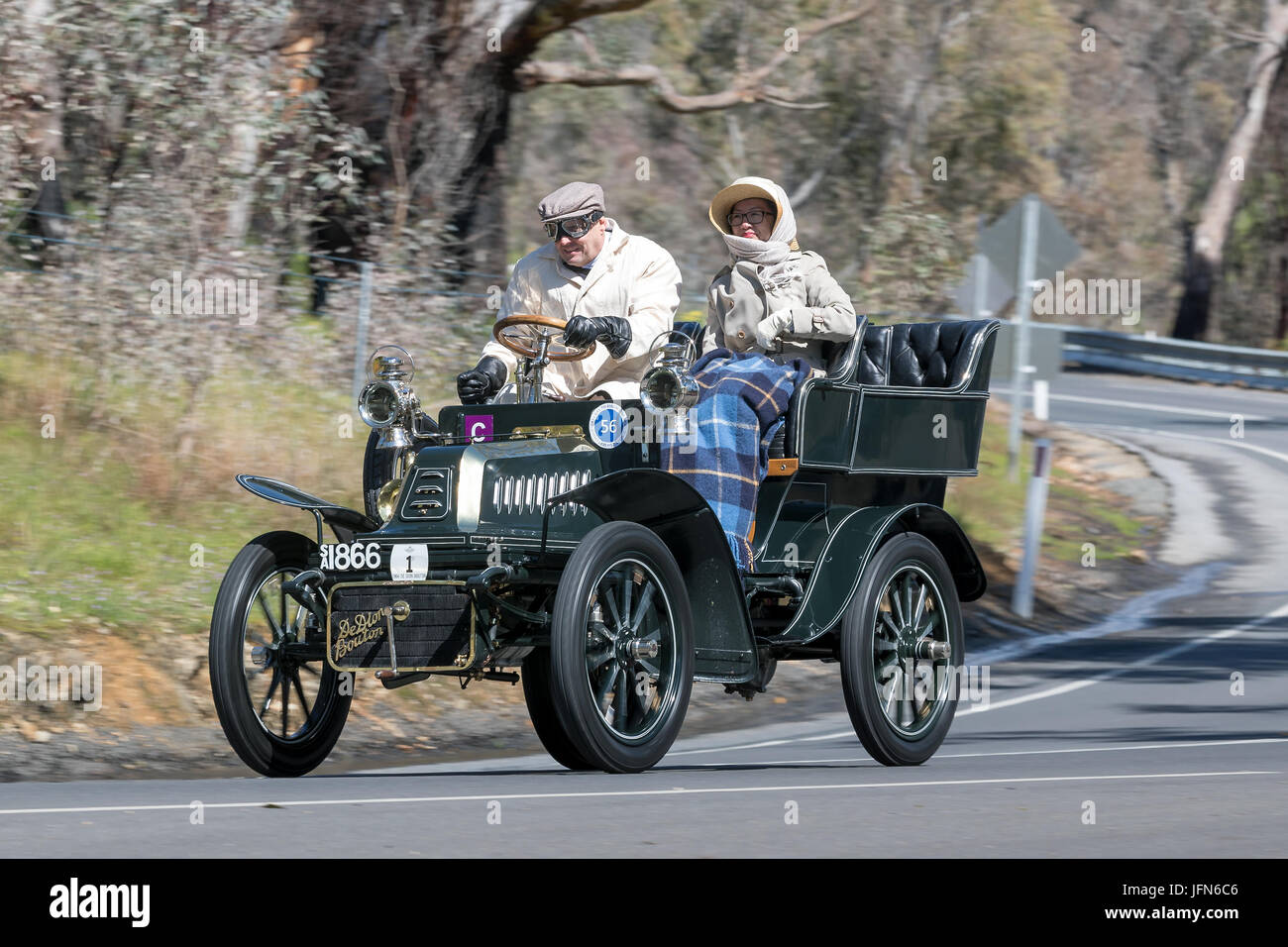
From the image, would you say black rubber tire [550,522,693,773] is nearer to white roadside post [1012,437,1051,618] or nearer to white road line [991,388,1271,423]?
white roadside post [1012,437,1051,618]

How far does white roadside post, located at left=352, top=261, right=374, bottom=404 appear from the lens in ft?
53.5

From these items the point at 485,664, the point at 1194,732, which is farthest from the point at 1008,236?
the point at 485,664

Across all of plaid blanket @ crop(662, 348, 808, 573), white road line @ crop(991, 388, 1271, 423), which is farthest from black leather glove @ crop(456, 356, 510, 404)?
white road line @ crop(991, 388, 1271, 423)

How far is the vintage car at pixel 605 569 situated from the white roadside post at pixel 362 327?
7747 mm

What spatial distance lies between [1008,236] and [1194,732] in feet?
33.7

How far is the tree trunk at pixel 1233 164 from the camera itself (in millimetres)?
46000

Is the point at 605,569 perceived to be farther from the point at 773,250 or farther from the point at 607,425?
the point at 773,250

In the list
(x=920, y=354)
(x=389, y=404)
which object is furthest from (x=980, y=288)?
(x=389, y=404)

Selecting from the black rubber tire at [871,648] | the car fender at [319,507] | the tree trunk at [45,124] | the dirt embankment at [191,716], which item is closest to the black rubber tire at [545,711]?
the car fender at [319,507]

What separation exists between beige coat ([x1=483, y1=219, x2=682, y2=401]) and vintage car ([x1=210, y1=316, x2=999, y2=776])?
0.60 feet

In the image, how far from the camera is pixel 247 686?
7.62m

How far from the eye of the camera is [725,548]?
25.6 feet

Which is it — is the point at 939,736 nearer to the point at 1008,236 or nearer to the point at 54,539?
the point at 54,539

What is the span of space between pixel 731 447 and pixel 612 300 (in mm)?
940
